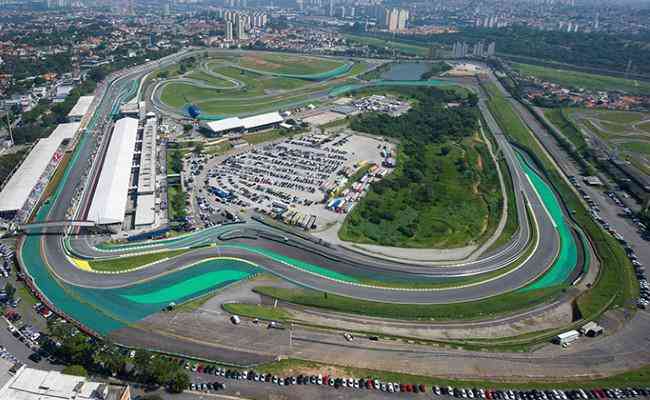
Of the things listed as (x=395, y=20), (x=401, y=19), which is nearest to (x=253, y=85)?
(x=395, y=20)

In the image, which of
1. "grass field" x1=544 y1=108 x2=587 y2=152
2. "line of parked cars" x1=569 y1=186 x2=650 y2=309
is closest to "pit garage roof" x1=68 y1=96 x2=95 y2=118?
"line of parked cars" x1=569 y1=186 x2=650 y2=309

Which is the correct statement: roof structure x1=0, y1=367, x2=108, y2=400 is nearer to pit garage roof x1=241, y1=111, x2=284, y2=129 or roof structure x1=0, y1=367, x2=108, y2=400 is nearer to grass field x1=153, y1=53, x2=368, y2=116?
pit garage roof x1=241, y1=111, x2=284, y2=129

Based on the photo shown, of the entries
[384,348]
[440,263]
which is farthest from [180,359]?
[440,263]

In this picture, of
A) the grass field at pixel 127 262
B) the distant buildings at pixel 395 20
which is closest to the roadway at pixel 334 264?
the grass field at pixel 127 262

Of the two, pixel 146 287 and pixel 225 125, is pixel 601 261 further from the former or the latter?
pixel 225 125

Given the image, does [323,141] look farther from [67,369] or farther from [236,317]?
[67,369]

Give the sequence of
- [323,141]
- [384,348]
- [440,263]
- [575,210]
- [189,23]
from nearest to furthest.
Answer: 1. [384,348]
2. [440,263]
3. [575,210]
4. [323,141]
5. [189,23]
